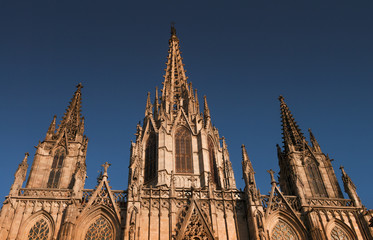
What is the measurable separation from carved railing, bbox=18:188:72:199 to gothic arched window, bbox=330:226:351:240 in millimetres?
18925

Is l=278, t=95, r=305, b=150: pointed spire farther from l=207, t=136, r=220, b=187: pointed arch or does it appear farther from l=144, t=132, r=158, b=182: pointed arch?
l=144, t=132, r=158, b=182: pointed arch

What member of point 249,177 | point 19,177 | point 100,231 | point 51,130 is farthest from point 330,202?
point 51,130

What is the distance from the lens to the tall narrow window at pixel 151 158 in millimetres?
30109

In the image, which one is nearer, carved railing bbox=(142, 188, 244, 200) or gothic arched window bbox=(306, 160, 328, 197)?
carved railing bbox=(142, 188, 244, 200)

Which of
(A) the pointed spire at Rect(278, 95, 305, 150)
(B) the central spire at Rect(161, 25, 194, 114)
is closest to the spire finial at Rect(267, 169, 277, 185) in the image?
(A) the pointed spire at Rect(278, 95, 305, 150)

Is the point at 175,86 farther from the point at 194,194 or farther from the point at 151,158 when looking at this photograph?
the point at 194,194

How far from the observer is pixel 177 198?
24859 millimetres

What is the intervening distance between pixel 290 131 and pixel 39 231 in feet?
78.4

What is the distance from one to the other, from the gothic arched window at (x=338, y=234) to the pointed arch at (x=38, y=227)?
1929cm

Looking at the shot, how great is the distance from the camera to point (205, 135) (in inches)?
1300

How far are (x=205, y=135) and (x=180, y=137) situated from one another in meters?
2.37

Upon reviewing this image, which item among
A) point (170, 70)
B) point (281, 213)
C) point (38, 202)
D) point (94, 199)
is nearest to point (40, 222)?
point (38, 202)

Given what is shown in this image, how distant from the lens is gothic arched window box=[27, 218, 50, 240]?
22516 mm

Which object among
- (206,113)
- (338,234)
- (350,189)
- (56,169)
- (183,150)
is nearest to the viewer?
(338,234)
